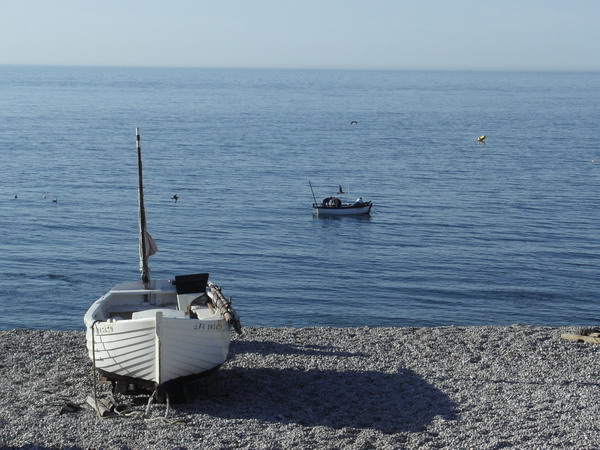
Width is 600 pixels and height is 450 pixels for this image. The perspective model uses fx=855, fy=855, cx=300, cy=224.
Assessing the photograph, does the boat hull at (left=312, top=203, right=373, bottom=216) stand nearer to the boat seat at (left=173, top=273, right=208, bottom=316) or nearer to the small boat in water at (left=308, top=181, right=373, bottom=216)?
the small boat in water at (left=308, top=181, right=373, bottom=216)

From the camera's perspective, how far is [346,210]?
58.5 m

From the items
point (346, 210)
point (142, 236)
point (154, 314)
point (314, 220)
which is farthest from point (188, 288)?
point (346, 210)

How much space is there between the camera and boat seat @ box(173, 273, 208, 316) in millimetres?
20359

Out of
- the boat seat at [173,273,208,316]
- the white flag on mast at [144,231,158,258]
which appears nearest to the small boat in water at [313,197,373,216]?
the white flag on mast at [144,231,158,258]

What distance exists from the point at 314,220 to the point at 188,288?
37.2m

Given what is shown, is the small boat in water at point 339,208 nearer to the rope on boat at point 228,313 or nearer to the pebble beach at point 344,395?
the pebble beach at point 344,395

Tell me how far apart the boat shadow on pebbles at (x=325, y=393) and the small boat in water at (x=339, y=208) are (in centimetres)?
3711

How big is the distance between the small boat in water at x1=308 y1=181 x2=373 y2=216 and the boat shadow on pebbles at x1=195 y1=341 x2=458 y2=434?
37107 mm

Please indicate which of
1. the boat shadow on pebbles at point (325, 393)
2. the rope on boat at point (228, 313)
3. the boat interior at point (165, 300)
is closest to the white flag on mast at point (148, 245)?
the boat interior at point (165, 300)

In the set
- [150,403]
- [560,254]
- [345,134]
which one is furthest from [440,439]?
[345,134]

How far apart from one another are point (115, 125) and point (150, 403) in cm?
10052

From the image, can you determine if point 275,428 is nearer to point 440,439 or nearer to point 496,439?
point 440,439

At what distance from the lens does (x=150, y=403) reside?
16.6m

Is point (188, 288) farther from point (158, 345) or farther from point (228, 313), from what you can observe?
point (158, 345)
